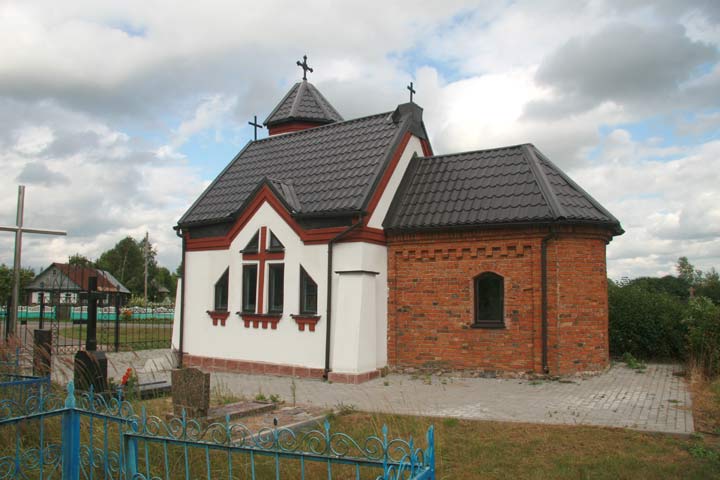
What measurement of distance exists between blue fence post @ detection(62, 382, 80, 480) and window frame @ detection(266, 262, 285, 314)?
929 cm

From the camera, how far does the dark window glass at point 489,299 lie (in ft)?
42.7

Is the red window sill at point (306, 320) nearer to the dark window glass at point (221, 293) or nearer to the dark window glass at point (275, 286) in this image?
the dark window glass at point (275, 286)

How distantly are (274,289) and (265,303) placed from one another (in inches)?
16.3

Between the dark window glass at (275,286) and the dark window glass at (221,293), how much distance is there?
1.80m

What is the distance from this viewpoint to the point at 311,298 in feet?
45.8

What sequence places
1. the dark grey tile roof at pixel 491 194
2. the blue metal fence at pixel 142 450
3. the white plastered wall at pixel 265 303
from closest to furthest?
the blue metal fence at pixel 142 450, the dark grey tile roof at pixel 491 194, the white plastered wall at pixel 265 303

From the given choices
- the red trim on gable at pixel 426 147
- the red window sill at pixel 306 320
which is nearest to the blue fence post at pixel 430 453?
the red window sill at pixel 306 320

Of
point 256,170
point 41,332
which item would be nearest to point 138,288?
point 256,170

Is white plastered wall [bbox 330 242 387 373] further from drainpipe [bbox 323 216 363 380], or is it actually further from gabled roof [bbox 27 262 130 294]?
gabled roof [bbox 27 262 130 294]

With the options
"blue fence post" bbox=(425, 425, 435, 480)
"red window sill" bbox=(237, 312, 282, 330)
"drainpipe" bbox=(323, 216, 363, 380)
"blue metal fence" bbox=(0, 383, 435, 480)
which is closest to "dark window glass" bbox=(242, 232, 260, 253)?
"red window sill" bbox=(237, 312, 282, 330)

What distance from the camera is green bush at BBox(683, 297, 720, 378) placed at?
1241cm

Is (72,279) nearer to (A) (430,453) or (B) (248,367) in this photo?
(B) (248,367)

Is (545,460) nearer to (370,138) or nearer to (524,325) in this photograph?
(524,325)

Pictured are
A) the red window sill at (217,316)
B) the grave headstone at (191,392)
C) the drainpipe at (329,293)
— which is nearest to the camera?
the grave headstone at (191,392)
